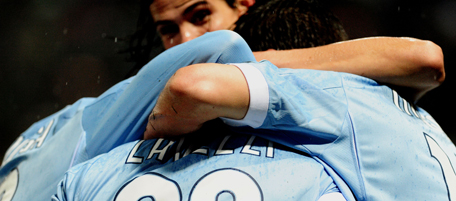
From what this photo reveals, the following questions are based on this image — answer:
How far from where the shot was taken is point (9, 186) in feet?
2.34

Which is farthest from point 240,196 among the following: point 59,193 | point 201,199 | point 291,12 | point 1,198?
point 291,12

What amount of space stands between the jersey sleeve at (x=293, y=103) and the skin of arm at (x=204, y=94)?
15 millimetres

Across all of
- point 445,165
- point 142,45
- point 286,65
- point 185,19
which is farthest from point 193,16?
point 445,165

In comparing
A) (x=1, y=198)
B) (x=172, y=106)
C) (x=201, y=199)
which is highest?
(x=172, y=106)

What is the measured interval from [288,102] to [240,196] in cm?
13

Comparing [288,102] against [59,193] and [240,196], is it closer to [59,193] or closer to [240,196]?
[240,196]

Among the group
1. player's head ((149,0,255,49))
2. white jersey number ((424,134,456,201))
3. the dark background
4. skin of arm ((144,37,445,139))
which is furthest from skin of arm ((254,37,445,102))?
the dark background

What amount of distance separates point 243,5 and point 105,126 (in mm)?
650

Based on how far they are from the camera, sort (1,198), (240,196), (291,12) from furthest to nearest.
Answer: (291,12)
(1,198)
(240,196)

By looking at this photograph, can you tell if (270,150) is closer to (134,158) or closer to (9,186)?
(134,158)

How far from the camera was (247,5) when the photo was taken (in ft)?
3.46

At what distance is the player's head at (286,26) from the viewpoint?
3.02 ft

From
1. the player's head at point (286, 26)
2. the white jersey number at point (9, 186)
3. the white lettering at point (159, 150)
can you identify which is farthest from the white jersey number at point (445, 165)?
the white jersey number at point (9, 186)

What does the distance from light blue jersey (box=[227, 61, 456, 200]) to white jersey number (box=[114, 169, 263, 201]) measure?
0.08m
